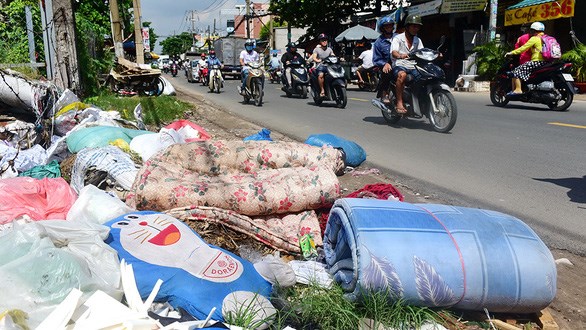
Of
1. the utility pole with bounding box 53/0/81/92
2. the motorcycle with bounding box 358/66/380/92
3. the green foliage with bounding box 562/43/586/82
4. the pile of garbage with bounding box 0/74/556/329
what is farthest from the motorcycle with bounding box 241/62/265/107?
the pile of garbage with bounding box 0/74/556/329

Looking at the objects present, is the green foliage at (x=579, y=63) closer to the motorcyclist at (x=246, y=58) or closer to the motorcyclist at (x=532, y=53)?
the motorcyclist at (x=532, y=53)

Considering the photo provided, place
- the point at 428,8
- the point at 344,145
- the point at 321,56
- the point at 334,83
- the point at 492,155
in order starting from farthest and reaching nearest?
the point at 428,8 → the point at 321,56 → the point at 334,83 → the point at 492,155 → the point at 344,145

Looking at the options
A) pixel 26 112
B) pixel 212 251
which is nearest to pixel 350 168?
pixel 212 251

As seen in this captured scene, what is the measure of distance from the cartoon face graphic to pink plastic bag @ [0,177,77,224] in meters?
0.81

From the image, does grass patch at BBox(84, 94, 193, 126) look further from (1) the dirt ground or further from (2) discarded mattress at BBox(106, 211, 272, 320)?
(2) discarded mattress at BBox(106, 211, 272, 320)

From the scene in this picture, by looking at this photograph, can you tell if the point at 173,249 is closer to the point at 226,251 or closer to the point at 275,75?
the point at 226,251

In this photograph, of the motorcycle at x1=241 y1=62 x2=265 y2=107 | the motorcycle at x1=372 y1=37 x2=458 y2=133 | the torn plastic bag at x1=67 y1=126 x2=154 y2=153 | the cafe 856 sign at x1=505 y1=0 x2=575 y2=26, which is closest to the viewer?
the torn plastic bag at x1=67 y1=126 x2=154 y2=153

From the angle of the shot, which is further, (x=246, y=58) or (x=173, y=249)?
(x=246, y=58)

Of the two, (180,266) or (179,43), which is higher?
(179,43)

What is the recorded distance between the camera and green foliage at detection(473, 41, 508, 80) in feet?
53.5

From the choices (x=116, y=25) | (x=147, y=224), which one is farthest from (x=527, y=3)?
(x=147, y=224)

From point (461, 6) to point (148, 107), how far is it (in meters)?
15.2

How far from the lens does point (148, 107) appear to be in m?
9.41

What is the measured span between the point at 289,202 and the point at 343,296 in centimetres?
120
